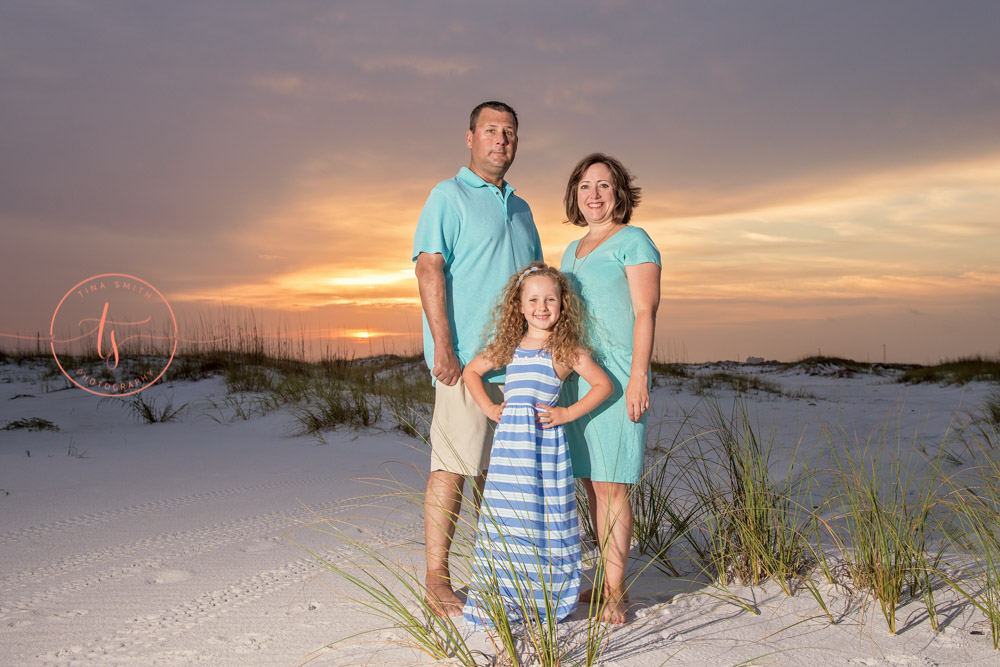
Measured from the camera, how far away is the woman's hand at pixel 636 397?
2.64 m

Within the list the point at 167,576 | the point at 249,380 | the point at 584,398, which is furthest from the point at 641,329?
the point at 249,380

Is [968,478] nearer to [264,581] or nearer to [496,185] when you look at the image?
[496,185]

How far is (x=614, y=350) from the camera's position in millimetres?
2742

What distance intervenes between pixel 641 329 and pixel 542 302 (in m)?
0.36

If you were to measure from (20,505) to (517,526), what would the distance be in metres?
3.99

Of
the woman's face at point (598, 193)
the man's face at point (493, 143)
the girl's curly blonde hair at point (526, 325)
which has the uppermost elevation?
the man's face at point (493, 143)

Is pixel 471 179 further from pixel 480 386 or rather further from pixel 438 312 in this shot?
pixel 480 386

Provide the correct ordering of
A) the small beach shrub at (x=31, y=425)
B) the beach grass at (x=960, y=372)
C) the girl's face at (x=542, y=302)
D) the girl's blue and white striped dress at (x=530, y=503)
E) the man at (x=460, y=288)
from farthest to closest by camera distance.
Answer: the beach grass at (x=960, y=372), the small beach shrub at (x=31, y=425), the man at (x=460, y=288), the girl's face at (x=542, y=302), the girl's blue and white striped dress at (x=530, y=503)

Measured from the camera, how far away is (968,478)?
5.70 metres

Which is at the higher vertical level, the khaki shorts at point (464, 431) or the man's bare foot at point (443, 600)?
the khaki shorts at point (464, 431)

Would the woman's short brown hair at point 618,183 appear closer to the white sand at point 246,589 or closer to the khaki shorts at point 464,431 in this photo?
the khaki shorts at point 464,431

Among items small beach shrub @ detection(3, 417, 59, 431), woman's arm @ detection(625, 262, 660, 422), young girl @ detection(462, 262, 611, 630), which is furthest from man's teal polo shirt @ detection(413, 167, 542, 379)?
small beach shrub @ detection(3, 417, 59, 431)

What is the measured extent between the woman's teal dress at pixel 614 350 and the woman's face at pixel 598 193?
13 centimetres

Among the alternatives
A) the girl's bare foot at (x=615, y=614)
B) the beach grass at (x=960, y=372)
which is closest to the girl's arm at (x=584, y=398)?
the girl's bare foot at (x=615, y=614)
